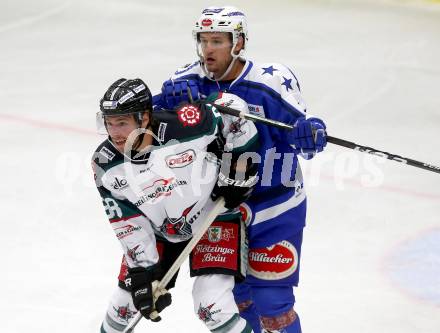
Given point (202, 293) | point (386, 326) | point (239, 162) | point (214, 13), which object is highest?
point (214, 13)

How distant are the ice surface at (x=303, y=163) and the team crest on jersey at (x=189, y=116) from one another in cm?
134

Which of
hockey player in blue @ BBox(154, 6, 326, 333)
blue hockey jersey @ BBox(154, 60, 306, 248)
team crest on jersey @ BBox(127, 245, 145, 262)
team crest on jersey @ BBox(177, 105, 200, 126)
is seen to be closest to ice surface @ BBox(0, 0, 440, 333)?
hockey player in blue @ BBox(154, 6, 326, 333)

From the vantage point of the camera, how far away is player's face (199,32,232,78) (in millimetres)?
4008

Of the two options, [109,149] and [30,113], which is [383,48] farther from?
[109,149]

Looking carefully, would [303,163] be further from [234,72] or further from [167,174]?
[167,174]

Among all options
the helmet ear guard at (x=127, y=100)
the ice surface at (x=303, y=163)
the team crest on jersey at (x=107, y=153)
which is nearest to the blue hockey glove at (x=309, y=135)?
the helmet ear guard at (x=127, y=100)

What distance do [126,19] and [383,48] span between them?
260cm

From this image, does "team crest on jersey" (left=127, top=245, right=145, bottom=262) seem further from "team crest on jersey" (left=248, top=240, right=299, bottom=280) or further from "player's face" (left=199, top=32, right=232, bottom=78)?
"player's face" (left=199, top=32, right=232, bottom=78)

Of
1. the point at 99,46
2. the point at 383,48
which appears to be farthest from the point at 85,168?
the point at 383,48

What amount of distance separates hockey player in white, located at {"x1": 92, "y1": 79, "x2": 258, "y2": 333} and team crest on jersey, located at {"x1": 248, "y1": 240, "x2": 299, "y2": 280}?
133 mm

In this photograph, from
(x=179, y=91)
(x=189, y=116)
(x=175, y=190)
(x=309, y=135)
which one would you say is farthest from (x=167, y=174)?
(x=309, y=135)

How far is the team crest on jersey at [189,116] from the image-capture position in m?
3.87

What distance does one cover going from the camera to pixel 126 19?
9688mm

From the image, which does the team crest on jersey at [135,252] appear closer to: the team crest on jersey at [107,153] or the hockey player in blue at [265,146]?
the team crest on jersey at [107,153]
